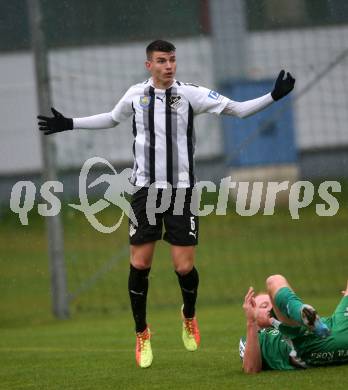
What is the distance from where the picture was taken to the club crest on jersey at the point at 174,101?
8742 millimetres

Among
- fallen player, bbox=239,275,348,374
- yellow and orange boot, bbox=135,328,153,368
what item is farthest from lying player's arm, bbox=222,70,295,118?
yellow and orange boot, bbox=135,328,153,368

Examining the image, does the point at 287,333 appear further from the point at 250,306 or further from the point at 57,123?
the point at 57,123

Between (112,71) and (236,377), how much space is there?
763 cm

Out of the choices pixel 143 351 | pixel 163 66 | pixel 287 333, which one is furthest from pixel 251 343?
pixel 163 66

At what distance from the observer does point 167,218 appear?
8750mm

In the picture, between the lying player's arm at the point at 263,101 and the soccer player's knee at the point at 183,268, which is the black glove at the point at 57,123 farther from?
the soccer player's knee at the point at 183,268

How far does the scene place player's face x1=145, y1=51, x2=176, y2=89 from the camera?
28.5 feet

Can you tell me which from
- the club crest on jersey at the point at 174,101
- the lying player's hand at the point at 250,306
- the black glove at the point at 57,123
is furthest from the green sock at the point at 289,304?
the black glove at the point at 57,123

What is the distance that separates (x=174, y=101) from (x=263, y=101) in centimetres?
70

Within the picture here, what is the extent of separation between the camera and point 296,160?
644 inches

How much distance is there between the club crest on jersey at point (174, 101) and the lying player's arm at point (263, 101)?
0.37m

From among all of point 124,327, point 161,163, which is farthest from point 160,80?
point 124,327

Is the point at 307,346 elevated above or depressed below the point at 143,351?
above

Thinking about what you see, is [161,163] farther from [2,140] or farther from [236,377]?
[2,140]
